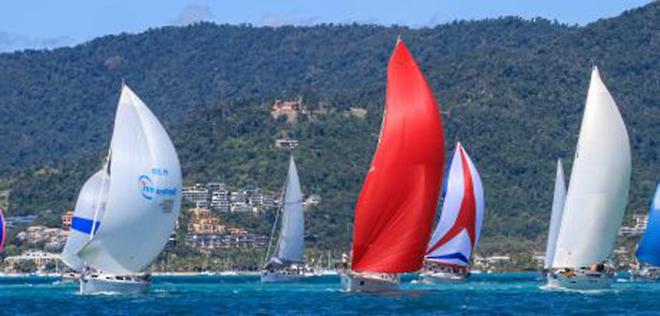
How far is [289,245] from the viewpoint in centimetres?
14475

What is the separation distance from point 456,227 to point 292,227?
26.1 meters

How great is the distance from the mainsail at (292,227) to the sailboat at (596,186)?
5027 cm

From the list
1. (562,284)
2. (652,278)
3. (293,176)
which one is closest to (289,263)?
(293,176)

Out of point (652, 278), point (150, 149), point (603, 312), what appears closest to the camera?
point (603, 312)

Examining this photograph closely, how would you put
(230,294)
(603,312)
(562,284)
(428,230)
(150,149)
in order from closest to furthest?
(603,312) → (428,230) → (150,149) → (562,284) → (230,294)

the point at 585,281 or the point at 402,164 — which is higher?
the point at 402,164

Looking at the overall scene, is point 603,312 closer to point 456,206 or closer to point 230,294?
point 230,294

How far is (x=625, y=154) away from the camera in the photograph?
89.3 m

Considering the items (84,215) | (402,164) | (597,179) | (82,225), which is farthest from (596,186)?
(82,225)

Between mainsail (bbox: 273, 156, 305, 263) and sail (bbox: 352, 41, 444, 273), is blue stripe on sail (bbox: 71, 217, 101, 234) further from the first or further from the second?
Result: sail (bbox: 352, 41, 444, 273)

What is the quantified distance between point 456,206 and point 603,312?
43.1 meters

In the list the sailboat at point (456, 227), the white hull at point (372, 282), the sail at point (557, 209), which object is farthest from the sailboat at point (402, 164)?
the sailboat at point (456, 227)

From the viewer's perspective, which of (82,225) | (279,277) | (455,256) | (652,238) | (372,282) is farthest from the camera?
(279,277)

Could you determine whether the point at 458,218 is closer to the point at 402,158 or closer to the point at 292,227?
the point at 292,227
